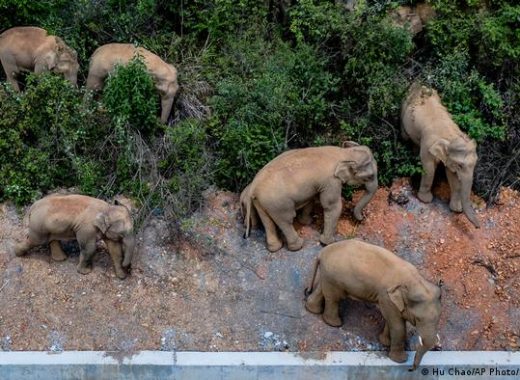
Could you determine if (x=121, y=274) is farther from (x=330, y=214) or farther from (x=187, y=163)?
(x=330, y=214)

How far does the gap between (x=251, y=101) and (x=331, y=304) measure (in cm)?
293

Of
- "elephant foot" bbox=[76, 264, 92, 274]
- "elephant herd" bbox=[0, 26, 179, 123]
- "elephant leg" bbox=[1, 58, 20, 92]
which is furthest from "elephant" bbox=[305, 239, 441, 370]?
"elephant leg" bbox=[1, 58, 20, 92]

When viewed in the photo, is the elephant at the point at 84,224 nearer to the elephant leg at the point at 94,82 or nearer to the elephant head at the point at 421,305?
the elephant leg at the point at 94,82

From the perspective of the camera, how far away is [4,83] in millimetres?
9852

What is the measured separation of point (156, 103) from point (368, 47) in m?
2.82

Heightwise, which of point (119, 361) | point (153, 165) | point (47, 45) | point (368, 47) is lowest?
point (119, 361)

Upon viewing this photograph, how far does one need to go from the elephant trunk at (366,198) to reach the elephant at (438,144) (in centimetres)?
83

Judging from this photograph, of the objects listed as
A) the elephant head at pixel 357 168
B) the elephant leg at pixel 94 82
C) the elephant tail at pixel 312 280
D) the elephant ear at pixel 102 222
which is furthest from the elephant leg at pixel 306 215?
the elephant leg at pixel 94 82

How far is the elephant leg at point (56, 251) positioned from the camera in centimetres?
870

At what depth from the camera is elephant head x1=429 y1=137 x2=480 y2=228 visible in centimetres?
896

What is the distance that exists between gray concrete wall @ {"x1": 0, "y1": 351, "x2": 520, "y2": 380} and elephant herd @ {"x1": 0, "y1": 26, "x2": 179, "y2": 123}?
135 inches

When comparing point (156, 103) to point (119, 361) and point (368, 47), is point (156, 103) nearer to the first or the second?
point (368, 47)

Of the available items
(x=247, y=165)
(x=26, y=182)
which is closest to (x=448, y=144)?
(x=247, y=165)

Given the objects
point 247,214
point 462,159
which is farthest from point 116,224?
point 462,159
